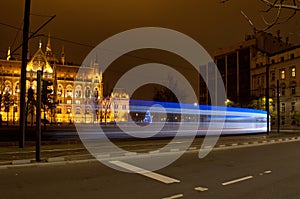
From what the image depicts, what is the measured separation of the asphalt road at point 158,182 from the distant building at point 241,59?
79854mm

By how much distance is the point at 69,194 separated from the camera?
8.12 m

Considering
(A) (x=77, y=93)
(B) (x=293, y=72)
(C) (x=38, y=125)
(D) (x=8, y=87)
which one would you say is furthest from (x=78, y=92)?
(C) (x=38, y=125)

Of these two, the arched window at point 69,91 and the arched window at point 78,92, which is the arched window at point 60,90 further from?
the arched window at point 78,92

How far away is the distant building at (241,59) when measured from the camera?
9325 cm

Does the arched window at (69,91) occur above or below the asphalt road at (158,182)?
above

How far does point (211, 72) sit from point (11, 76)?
72948 mm

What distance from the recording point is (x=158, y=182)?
981 cm

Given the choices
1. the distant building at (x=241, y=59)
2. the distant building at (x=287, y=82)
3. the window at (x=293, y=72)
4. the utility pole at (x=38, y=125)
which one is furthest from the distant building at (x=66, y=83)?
the utility pole at (x=38, y=125)

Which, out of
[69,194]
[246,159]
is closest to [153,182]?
[69,194]

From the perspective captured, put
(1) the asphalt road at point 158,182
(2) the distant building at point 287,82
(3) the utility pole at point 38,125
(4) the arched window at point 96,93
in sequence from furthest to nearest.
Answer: (4) the arched window at point 96,93 → (2) the distant building at point 287,82 → (3) the utility pole at point 38,125 → (1) the asphalt road at point 158,182

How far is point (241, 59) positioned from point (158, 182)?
91459mm

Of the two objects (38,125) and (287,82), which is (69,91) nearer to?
(287,82)

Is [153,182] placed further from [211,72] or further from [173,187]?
[211,72]

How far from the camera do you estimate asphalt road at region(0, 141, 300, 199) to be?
827 cm
